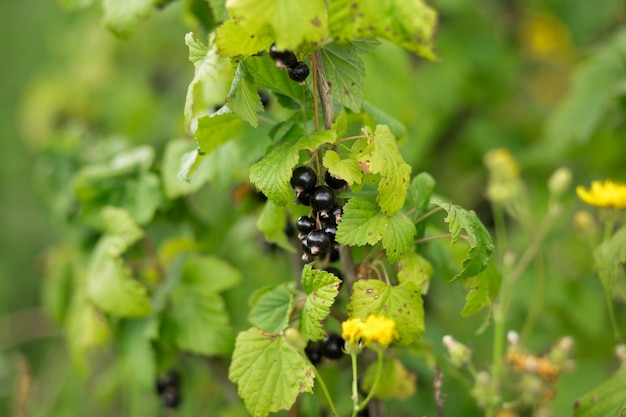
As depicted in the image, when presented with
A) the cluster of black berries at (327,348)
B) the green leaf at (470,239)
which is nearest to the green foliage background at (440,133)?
the cluster of black berries at (327,348)

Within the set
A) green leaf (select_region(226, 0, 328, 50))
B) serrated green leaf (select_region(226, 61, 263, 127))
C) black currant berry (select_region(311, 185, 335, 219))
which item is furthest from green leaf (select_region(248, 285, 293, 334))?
green leaf (select_region(226, 0, 328, 50))

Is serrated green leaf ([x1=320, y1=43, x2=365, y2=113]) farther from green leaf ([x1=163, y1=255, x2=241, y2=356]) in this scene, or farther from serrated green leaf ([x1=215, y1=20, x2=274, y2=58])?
green leaf ([x1=163, y1=255, x2=241, y2=356])

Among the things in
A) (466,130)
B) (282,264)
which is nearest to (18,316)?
(282,264)

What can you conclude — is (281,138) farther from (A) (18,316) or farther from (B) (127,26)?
(A) (18,316)

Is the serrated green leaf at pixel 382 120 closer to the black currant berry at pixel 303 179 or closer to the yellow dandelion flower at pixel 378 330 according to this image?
the black currant berry at pixel 303 179

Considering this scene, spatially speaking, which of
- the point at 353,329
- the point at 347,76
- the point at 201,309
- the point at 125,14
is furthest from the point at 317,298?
the point at 125,14

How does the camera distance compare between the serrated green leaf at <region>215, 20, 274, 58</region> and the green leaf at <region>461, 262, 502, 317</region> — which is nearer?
the serrated green leaf at <region>215, 20, 274, 58</region>
